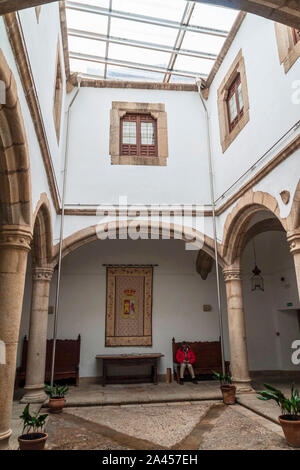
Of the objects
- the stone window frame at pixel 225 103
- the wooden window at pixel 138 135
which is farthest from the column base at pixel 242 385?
the wooden window at pixel 138 135

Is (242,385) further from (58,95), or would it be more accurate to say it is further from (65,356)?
(58,95)

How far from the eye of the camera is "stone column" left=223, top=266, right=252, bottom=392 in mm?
6523

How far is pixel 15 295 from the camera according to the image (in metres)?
3.81

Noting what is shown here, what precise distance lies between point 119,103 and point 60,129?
5.38 feet

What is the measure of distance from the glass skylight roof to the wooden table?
642cm

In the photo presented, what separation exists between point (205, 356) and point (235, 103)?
5.67 m

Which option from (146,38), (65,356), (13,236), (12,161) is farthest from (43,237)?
(146,38)

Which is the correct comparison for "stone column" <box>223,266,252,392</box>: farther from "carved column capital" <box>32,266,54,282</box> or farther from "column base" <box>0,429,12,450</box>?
"column base" <box>0,429,12,450</box>

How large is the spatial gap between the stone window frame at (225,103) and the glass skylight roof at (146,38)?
84 centimetres

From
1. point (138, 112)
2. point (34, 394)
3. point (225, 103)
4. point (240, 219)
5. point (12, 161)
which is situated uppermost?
point (138, 112)

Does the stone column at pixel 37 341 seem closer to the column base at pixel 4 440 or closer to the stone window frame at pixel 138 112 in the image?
the column base at pixel 4 440

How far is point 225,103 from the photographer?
736 cm

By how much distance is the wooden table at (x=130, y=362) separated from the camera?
778 centimetres
